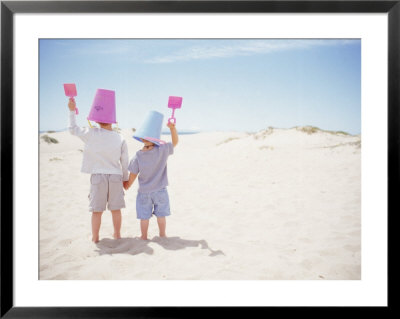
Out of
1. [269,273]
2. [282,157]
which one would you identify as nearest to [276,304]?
[269,273]

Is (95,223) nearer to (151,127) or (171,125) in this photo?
(151,127)

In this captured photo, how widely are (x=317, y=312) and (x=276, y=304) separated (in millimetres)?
287

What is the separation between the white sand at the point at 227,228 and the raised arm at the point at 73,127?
317 mm

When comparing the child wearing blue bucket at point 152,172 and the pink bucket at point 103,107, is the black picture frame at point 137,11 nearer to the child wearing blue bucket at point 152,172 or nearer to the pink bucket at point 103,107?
the pink bucket at point 103,107

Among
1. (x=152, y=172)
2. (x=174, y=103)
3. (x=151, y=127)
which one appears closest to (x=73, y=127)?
(x=151, y=127)

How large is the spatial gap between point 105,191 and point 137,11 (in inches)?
57.0

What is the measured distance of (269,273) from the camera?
2.70m

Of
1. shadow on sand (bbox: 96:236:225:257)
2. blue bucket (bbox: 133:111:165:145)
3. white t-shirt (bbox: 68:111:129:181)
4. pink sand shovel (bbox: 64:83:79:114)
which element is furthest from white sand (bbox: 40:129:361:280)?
blue bucket (bbox: 133:111:165:145)

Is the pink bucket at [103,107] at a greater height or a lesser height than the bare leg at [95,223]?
greater

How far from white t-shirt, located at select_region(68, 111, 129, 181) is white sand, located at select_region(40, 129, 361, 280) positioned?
361 millimetres

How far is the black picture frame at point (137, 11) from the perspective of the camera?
249cm

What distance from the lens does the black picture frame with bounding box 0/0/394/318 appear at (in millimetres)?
2492

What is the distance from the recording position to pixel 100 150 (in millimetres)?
2941

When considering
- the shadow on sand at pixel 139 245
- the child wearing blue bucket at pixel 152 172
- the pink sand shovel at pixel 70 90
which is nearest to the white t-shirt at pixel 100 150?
the child wearing blue bucket at pixel 152 172
